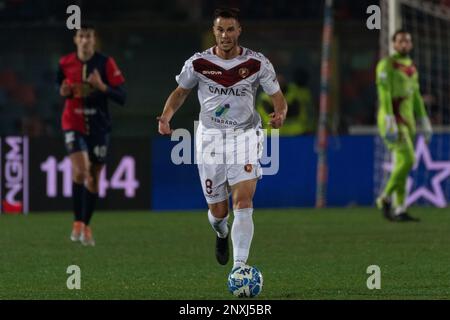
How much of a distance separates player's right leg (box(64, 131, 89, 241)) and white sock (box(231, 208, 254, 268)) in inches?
175

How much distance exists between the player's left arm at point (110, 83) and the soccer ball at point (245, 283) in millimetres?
4640

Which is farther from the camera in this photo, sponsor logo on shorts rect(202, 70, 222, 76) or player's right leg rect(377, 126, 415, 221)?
player's right leg rect(377, 126, 415, 221)

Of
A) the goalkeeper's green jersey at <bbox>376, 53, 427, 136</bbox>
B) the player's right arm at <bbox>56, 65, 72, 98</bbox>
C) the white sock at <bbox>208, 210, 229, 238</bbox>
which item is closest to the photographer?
the white sock at <bbox>208, 210, 229, 238</bbox>

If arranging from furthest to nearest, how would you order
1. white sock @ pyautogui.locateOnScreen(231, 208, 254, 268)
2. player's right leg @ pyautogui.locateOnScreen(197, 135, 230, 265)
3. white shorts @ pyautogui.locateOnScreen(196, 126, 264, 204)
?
player's right leg @ pyautogui.locateOnScreen(197, 135, 230, 265)
white shorts @ pyautogui.locateOnScreen(196, 126, 264, 204)
white sock @ pyautogui.locateOnScreen(231, 208, 254, 268)

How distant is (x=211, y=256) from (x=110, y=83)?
231cm

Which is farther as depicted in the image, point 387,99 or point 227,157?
point 387,99

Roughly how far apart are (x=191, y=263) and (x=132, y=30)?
13245 millimetres

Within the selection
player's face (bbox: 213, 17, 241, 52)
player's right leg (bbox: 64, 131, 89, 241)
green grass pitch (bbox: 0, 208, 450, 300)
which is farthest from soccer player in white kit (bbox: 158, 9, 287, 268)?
player's right leg (bbox: 64, 131, 89, 241)

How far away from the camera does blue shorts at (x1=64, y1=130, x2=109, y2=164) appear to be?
14.8 m

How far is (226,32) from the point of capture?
423 inches

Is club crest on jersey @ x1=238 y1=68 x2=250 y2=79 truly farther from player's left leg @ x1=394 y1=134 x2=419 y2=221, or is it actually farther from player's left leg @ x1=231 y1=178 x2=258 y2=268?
player's left leg @ x1=394 y1=134 x2=419 y2=221

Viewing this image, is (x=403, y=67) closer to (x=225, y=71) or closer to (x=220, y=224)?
(x=220, y=224)

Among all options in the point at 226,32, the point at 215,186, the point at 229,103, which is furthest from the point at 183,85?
the point at 215,186
